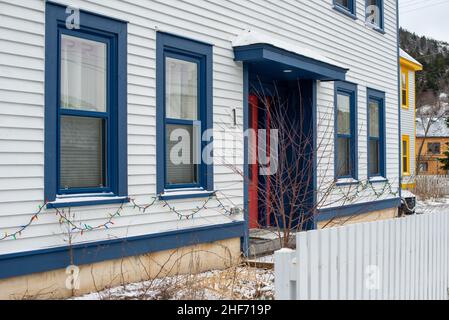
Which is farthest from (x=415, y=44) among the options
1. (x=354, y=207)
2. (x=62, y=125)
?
(x=62, y=125)

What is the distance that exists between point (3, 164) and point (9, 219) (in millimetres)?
547

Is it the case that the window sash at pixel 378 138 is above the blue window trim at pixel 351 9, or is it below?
below

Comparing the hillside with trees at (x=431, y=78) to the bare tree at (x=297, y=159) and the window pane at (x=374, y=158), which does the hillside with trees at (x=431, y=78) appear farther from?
the bare tree at (x=297, y=159)

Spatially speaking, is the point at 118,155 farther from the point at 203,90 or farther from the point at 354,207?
the point at 354,207

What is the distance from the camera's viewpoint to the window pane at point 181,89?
7.91m

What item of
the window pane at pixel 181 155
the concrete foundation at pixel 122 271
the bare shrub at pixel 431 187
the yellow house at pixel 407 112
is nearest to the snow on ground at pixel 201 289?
the concrete foundation at pixel 122 271

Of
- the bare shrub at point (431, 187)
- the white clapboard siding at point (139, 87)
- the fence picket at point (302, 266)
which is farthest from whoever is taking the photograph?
the bare shrub at point (431, 187)

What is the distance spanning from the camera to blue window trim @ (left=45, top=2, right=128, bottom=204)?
6.12m

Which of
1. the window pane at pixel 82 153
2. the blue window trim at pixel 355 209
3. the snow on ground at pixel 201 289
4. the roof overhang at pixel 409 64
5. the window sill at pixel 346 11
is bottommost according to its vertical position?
the snow on ground at pixel 201 289

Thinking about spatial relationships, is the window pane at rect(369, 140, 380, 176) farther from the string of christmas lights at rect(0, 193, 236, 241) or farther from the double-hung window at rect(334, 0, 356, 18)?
the string of christmas lights at rect(0, 193, 236, 241)

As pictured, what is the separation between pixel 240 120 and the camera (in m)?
9.13

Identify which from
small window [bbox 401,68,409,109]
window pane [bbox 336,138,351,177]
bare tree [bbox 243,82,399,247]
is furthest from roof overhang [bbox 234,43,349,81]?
small window [bbox 401,68,409,109]

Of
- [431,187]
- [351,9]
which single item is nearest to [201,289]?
[351,9]

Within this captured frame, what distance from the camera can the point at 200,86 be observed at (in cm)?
839
